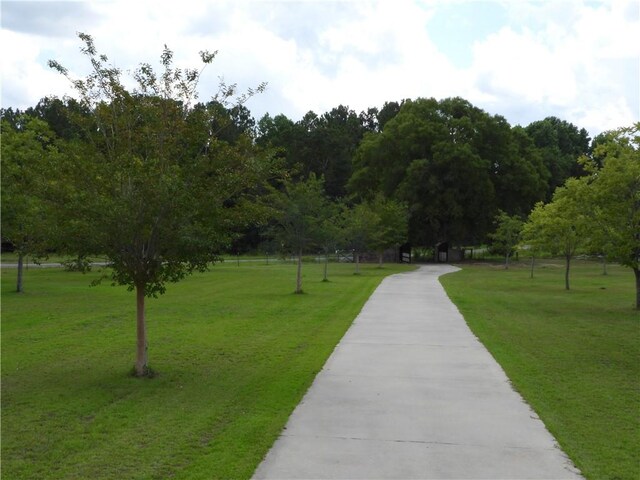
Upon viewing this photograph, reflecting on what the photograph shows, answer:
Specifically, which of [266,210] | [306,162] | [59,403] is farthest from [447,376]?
[306,162]

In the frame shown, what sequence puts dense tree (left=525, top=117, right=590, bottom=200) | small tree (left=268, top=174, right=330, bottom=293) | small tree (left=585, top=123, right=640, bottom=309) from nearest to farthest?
small tree (left=585, top=123, right=640, bottom=309), small tree (left=268, top=174, right=330, bottom=293), dense tree (left=525, top=117, right=590, bottom=200)

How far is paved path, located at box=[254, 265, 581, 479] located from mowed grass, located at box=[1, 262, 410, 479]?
0.35 meters

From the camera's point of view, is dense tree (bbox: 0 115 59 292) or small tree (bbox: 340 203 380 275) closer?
dense tree (bbox: 0 115 59 292)

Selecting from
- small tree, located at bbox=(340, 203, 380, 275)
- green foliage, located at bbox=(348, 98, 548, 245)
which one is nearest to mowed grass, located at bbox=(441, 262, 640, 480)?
small tree, located at bbox=(340, 203, 380, 275)

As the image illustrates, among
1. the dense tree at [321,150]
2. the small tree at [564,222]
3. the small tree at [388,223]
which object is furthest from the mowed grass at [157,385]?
the dense tree at [321,150]

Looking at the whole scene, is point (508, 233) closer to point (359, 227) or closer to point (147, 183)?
point (359, 227)

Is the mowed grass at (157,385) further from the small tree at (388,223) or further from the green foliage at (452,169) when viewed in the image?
the green foliage at (452,169)

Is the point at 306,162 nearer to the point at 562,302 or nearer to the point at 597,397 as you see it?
the point at 562,302

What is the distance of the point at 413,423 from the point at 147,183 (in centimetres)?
451

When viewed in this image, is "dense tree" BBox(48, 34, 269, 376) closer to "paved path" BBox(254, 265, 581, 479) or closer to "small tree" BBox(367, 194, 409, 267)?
"paved path" BBox(254, 265, 581, 479)

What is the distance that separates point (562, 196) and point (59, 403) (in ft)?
57.5

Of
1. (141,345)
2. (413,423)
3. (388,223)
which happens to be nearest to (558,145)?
(388,223)

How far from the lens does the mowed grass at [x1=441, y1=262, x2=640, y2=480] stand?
6.21 meters

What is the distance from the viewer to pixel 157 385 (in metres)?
8.75
